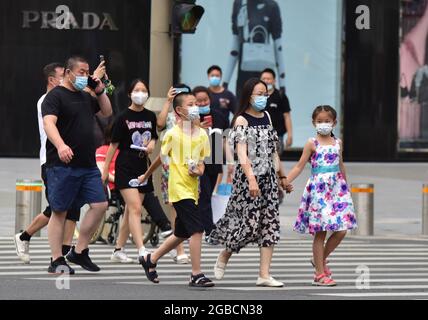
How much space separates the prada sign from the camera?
2730 cm

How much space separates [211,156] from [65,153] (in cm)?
332

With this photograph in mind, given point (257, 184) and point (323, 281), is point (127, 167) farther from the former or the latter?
point (323, 281)

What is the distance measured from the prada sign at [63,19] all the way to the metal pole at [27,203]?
10.4 m

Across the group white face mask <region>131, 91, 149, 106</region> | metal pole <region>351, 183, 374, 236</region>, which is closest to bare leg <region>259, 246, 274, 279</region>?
white face mask <region>131, 91, 149, 106</region>

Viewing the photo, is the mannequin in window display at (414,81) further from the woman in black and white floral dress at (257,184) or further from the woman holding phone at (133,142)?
the woman in black and white floral dress at (257,184)

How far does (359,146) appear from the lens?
2819cm

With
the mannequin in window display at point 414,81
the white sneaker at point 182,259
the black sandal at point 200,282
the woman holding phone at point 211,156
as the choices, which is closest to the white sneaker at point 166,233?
the woman holding phone at point 211,156

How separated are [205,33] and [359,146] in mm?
3648

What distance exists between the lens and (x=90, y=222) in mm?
13094

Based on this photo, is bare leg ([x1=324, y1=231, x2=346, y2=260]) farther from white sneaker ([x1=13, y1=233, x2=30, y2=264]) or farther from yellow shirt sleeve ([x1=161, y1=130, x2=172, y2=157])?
white sneaker ([x1=13, y1=233, x2=30, y2=264])

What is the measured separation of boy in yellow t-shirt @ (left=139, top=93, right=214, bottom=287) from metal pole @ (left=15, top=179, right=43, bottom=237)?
4906 mm
